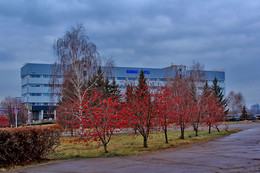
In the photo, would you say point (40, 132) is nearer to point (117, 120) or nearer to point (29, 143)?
point (29, 143)

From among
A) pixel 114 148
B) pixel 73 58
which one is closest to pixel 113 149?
pixel 114 148

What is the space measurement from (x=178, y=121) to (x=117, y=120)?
7.42 m

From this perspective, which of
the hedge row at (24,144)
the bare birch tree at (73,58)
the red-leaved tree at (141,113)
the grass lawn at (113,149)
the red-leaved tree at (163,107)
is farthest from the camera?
the bare birch tree at (73,58)

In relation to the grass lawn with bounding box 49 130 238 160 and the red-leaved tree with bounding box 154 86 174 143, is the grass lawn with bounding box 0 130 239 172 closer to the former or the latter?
the grass lawn with bounding box 49 130 238 160

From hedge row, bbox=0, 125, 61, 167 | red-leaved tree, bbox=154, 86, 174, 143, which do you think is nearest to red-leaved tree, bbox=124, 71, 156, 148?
red-leaved tree, bbox=154, 86, 174, 143

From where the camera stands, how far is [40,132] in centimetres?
1267

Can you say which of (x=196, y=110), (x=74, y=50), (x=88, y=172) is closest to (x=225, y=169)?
(x=88, y=172)

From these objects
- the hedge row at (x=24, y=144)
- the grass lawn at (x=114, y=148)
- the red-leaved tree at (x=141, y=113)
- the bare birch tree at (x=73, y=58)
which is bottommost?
the grass lawn at (x=114, y=148)

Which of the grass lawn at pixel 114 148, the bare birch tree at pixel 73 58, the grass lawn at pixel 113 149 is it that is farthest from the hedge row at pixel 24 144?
the bare birch tree at pixel 73 58

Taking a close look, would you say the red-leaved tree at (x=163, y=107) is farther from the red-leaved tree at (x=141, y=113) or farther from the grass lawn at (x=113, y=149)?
the grass lawn at (x=113, y=149)

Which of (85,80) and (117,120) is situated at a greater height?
(85,80)

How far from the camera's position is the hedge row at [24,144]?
11445 millimetres

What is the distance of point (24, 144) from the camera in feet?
39.5

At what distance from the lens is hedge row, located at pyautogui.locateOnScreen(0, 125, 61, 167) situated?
11445mm
